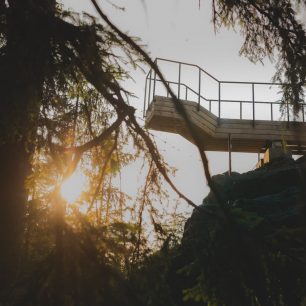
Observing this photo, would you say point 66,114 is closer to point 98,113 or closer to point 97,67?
point 98,113

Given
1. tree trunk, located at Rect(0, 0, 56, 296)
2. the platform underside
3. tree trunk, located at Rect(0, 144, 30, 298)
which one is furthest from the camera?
the platform underside

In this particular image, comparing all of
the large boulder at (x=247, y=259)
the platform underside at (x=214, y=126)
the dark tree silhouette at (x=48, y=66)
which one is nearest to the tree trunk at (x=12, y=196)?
the dark tree silhouette at (x=48, y=66)

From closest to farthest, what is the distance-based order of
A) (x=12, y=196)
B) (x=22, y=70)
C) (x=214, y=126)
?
(x=22, y=70) → (x=12, y=196) → (x=214, y=126)

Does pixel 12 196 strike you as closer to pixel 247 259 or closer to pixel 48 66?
pixel 48 66

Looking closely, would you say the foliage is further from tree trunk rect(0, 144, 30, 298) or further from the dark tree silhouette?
tree trunk rect(0, 144, 30, 298)

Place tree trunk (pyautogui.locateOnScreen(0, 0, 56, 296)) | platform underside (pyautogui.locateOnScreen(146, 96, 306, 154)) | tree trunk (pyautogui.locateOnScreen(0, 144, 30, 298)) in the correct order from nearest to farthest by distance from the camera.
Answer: tree trunk (pyautogui.locateOnScreen(0, 0, 56, 296)) < tree trunk (pyautogui.locateOnScreen(0, 144, 30, 298)) < platform underside (pyautogui.locateOnScreen(146, 96, 306, 154))

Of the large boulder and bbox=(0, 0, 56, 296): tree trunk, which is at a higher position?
bbox=(0, 0, 56, 296): tree trunk

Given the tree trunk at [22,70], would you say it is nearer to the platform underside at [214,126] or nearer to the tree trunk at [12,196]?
the tree trunk at [12,196]

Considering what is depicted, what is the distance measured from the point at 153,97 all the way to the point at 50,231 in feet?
35.3

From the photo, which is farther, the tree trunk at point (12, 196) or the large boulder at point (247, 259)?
the tree trunk at point (12, 196)

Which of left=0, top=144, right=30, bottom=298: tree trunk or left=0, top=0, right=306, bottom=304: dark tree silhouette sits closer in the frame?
left=0, top=0, right=306, bottom=304: dark tree silhouette

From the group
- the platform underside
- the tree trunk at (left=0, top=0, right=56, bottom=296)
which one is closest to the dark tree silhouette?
the tree trunk at (left=0, top=0, right=56, bottom=296)

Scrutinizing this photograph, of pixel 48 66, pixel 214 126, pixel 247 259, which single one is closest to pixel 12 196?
pixel 48 66

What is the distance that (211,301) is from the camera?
309 cm
